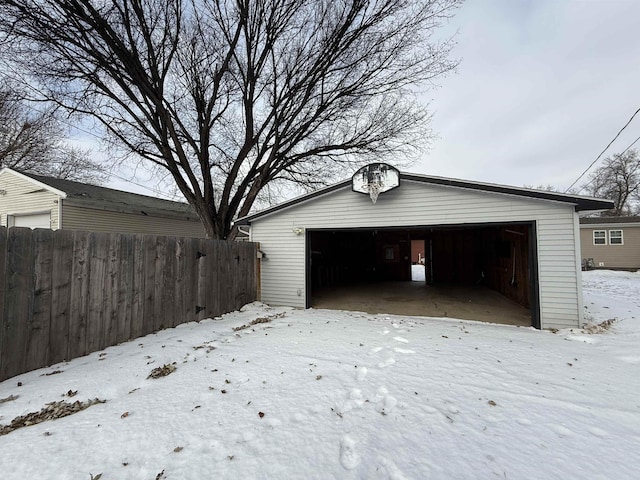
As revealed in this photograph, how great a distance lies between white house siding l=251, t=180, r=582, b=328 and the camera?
17.4 feet

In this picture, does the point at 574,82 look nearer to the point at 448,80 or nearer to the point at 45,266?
the point at 448,80

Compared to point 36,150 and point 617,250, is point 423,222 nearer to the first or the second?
point 617,250

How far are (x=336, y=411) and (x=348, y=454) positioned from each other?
533 mm

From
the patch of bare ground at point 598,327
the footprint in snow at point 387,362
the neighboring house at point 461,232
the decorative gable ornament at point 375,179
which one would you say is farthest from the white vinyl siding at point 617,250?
the footprint in snow at point 387,362

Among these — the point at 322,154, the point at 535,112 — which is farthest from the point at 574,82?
the point at 322,154

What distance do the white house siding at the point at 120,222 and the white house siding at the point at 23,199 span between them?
424 mm

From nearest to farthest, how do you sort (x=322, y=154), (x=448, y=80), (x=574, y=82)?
1. (x=448, y=80)
2. (x=574, y=82)
3. (x=322, y=154)

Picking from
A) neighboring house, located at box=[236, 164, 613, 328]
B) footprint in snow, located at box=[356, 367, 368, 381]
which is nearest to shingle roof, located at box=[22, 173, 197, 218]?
neighboring house, located at box=[236, 164, 613, 328]

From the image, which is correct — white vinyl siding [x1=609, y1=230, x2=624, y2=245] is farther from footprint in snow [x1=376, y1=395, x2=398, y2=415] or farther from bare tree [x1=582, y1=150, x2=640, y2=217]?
footprint in snow [x1=376, y1=395, x2=398, y2=415]

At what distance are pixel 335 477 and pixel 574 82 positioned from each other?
41.8ft

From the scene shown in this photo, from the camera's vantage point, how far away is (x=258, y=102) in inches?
382

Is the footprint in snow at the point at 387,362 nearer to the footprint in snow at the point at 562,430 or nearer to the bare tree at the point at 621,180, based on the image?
the footprint in snow at the point at 562,430

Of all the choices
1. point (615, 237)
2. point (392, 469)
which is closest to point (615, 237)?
point (615, 237)

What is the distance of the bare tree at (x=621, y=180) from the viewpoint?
2427 cm
